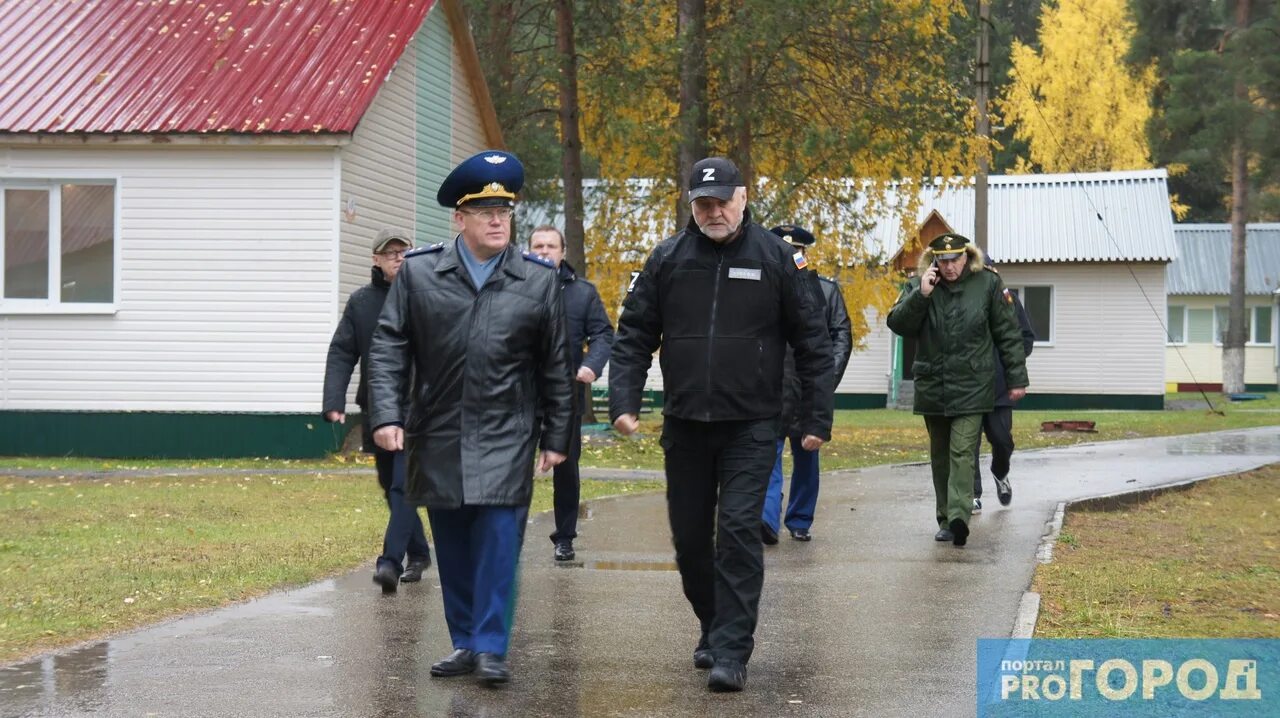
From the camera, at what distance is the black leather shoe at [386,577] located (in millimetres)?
8930

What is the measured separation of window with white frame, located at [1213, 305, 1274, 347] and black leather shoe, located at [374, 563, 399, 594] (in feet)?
157

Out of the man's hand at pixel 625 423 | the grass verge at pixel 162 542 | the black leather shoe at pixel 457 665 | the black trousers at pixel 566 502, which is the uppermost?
the man's hand at pixel 625 423

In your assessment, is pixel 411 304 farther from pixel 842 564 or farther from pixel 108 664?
pixel 842 564

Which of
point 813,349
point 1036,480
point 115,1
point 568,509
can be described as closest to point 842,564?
point 568,509

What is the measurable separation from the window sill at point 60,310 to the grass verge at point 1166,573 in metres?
12.1

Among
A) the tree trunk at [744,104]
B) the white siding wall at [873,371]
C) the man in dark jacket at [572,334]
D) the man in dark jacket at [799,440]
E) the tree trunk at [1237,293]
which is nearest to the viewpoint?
the man in dark jacket at [572,334]

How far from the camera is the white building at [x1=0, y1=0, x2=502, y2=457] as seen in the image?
2002cm

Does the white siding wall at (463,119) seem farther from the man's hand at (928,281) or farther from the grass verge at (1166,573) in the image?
the man's hand at (928,281)

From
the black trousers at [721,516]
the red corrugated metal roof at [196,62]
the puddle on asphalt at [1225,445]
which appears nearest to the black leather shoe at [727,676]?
the black trousers at [721,516]

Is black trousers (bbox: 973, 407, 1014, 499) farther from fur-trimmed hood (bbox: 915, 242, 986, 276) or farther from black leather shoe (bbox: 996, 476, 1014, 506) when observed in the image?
fur-trimmed hood (bbox: 915, 242, 986, 276)

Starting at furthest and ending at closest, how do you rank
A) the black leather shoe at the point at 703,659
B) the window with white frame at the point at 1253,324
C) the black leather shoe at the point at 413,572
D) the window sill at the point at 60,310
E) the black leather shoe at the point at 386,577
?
the window with white frame at the point at 1253,324, the window sill at the point at 60,310, the black leather shoe at the point at 413,572, the black leather shoe at the point at 386,577, the black leather shoe at the point at 703,659

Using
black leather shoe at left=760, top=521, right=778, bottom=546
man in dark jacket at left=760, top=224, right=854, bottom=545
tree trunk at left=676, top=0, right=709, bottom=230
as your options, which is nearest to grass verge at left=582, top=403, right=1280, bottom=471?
tree trunk at left=676, top=0, right=709, bottom=230

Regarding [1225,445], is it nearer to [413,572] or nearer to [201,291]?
[201,291]

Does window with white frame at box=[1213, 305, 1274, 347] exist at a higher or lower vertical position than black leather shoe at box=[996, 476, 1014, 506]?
higher
